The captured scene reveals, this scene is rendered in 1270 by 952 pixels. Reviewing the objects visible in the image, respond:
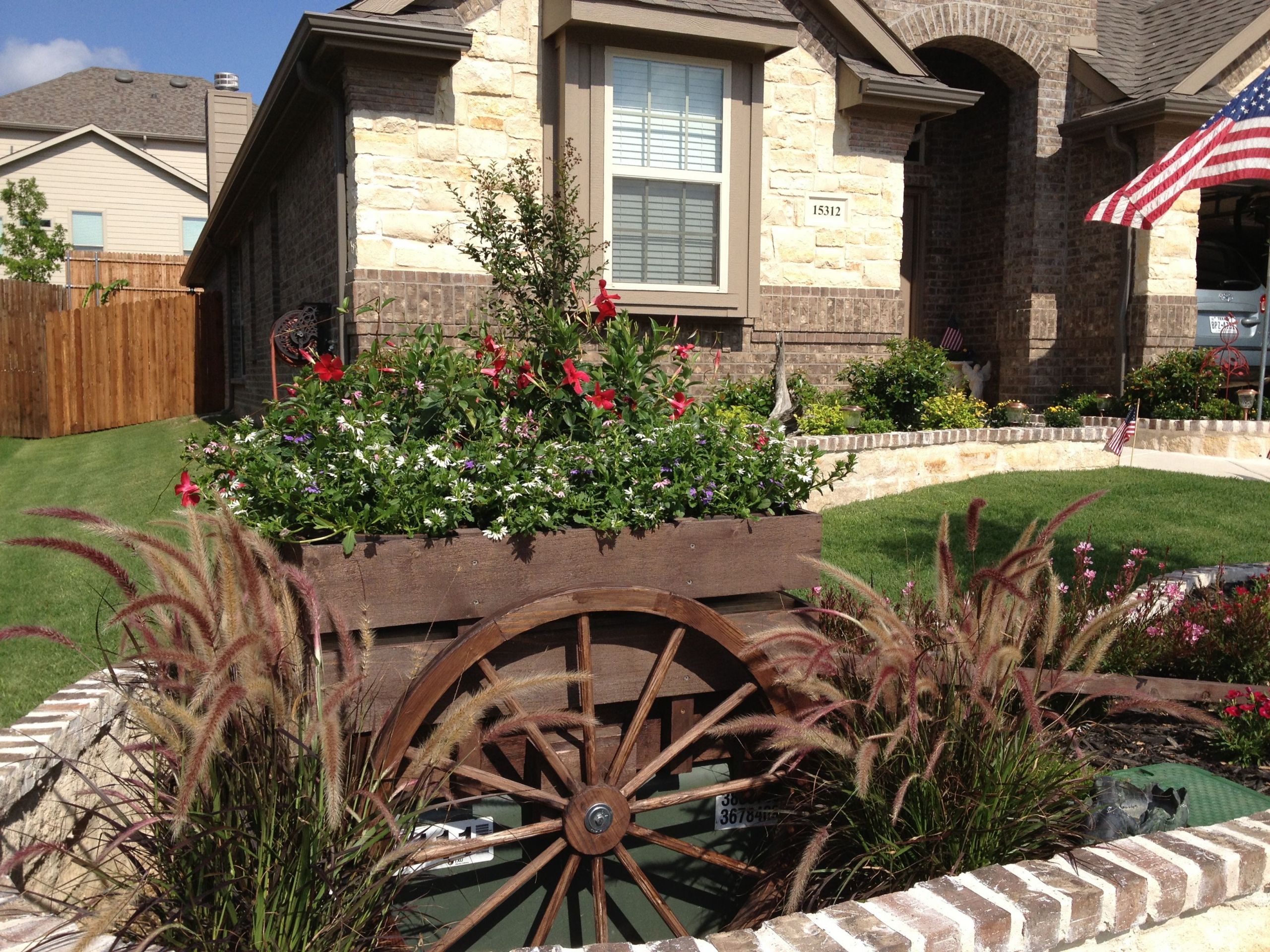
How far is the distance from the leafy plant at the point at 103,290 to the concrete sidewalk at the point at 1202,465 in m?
19.4

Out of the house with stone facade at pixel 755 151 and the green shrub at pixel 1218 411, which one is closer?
the house with stone facade at pixel 755 151

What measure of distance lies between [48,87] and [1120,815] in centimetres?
4022

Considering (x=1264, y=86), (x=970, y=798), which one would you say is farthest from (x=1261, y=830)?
(x=1264, y=86)

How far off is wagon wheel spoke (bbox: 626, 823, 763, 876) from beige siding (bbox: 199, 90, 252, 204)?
68.6 feet

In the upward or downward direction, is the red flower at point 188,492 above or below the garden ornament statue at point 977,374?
below

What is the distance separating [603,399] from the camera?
11.6ft

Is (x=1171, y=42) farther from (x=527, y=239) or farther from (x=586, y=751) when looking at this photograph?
(x=586, y=751)

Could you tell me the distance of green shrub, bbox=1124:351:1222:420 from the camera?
11.8 metres

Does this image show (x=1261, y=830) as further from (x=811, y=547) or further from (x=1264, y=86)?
(x=1264, y=86)

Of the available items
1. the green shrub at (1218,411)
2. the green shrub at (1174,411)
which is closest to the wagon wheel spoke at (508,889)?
the green shrub at (1174,411)

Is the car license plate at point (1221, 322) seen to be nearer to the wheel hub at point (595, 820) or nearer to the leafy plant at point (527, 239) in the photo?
the leafy plant at point (527, 239)

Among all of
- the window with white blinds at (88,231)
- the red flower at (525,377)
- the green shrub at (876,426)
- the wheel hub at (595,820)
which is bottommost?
the wheel hub at (595,820)

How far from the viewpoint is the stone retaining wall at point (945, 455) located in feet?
29.2

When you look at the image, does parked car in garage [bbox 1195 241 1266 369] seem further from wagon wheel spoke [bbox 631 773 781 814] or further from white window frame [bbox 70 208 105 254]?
white window frame [bbox 70 208 105 254]
